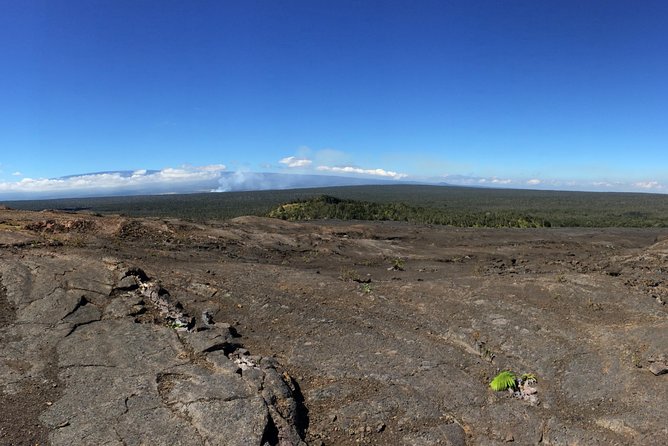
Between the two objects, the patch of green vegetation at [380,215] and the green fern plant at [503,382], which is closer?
the green fern plant at [503,382]

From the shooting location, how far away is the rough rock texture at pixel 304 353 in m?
6.50

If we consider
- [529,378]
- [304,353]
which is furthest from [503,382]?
[304,353]

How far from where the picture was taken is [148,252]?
16094 mm

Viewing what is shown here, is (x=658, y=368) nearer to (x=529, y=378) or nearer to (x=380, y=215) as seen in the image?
(x=529, y=378)

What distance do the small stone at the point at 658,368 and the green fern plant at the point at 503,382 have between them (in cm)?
242

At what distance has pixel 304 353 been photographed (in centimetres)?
906

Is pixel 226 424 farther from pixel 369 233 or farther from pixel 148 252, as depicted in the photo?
pixel 369 233

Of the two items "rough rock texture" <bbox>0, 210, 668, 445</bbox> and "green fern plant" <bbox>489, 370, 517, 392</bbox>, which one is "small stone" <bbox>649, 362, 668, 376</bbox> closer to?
"rough rock texture" <bbox>0, 210, 668, 445</bbox>

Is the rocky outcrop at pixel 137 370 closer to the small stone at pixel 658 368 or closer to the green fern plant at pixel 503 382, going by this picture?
the green fern plant at pixel 503 382

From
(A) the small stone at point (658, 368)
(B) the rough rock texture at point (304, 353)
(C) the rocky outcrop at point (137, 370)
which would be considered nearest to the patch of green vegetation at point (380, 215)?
(B) the rough rock texture at point (304, 353)

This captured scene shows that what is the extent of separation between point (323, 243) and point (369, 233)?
261 inches

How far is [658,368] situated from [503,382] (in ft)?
9.11

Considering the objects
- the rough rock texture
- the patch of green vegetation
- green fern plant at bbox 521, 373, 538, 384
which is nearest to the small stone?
the rough rock texture

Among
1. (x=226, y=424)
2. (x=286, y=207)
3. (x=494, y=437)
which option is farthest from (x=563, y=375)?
(x=286, y=207)
